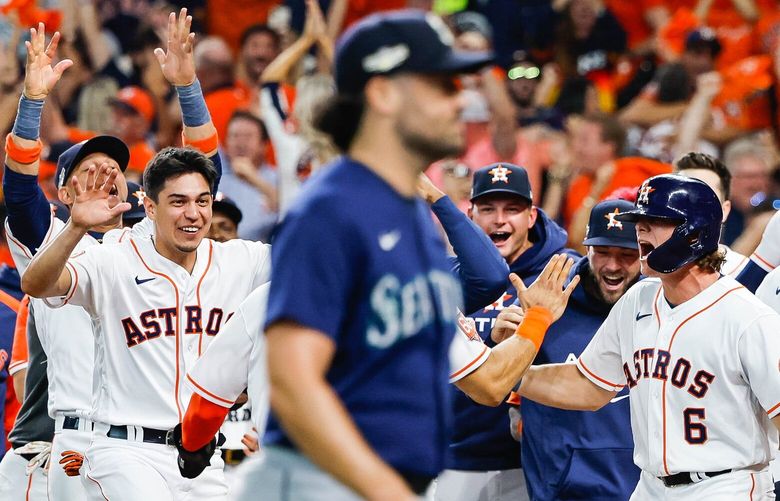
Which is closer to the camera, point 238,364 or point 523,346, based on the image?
point 523,346

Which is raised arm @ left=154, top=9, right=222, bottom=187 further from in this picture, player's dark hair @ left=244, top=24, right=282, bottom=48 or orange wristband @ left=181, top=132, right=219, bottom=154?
player's dark hair @ left=244, top=24, right=282, bottom=48

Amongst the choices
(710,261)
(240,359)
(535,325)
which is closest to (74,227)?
(240,359)

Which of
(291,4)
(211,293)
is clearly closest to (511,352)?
(211,293)

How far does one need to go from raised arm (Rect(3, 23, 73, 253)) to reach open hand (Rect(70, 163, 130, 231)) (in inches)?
30.7

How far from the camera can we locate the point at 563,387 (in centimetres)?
519

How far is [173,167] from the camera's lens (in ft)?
17.8

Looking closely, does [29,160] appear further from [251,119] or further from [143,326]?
[251,119]

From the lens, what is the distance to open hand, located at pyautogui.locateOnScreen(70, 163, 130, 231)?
469 centimetres

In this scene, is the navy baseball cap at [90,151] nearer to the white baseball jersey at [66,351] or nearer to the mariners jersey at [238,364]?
the white baseball jersey at [66,351]

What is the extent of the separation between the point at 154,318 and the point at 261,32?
6.51m

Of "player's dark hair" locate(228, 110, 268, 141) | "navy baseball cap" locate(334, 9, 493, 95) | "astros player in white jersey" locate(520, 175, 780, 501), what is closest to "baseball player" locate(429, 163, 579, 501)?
"astros player in white jersey" locate(520, 175, 780, 501)

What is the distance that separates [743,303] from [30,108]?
10.4ft

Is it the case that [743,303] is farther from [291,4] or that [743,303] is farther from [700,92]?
[291,4]

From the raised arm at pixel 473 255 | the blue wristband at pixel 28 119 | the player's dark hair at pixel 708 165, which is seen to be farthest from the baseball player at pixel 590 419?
the blue wristband at pixel 28 119
